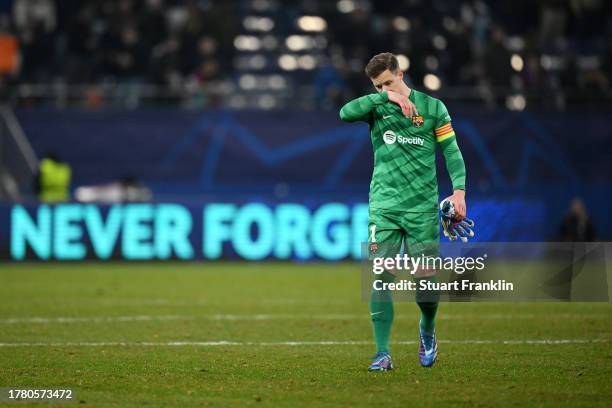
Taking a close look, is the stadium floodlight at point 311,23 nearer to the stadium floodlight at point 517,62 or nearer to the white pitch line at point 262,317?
the stadium floodlight at point 517,62

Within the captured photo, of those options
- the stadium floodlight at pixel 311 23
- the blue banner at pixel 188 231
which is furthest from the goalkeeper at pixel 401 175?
the stadium floodlight at pixel 311 23

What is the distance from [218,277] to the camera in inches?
768

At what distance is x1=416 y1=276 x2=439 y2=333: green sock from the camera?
913 cm

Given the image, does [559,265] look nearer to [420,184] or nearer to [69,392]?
[420,184]

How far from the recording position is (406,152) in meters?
9.12

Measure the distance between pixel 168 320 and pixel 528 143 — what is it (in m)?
13.5

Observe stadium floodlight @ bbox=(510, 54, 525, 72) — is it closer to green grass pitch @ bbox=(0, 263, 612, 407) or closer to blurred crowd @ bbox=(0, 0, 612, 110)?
blurred crowd @ bbox=(0, 0, 612, 110)

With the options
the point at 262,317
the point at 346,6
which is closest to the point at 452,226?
the point at 262,317

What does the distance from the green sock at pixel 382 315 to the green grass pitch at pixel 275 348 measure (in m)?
0.28

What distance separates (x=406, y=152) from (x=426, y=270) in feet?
2.99

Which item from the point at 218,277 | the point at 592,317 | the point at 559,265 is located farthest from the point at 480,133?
the point at 559,265

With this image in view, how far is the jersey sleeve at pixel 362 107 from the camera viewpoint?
899cm

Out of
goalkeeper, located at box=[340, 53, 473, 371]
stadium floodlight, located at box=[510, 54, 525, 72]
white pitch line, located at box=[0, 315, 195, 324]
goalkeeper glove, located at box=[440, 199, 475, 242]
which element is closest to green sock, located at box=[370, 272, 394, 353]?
goalkeeper, located at box=[340, 53, 473, 371]

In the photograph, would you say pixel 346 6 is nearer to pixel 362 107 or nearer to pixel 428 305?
pixel 362 107
